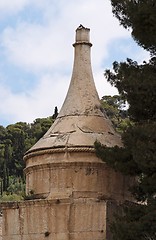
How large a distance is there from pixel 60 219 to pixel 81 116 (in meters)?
2.43

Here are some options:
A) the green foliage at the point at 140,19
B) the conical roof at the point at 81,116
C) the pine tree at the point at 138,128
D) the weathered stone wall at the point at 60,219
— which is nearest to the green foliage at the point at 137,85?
the pine tree at the point at 138,128

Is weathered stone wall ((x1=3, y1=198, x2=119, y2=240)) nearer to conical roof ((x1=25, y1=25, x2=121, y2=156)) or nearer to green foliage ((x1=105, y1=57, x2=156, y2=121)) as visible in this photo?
conical roof ((x1=25, y1=25, x2=121, y2=156))

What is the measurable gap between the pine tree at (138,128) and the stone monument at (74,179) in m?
0.79

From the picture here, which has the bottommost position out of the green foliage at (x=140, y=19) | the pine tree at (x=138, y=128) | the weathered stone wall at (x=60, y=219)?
the weathered stone wall at (x=60, y=219)

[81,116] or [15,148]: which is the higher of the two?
[15,148]

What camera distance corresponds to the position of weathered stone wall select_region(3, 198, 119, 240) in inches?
591

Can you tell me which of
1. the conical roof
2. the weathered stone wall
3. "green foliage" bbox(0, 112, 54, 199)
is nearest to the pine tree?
the weathered stone wall

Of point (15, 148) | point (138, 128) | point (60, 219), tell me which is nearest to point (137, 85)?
point (138, 128)

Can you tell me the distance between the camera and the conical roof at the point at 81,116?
16.0 m

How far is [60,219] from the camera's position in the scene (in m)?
15.1

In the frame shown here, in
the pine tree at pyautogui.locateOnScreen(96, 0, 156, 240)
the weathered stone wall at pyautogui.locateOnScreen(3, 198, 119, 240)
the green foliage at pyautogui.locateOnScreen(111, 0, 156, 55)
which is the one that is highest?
the green foliage at pyautogui.locateOnScreen(111, 0, 156, 55)

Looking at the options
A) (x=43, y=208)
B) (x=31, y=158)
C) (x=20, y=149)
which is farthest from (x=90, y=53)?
(x=20, y=149)

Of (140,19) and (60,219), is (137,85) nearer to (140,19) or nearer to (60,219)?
(140,19)

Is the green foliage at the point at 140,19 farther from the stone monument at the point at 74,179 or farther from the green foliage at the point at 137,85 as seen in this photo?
the stone monument at the point at 74,179
